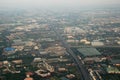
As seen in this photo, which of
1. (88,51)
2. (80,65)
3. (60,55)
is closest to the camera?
(80,65)

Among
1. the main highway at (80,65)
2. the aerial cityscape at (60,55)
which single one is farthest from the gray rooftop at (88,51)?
the main highway at (80,65)

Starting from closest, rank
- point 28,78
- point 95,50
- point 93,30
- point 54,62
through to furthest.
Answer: point 28,78
point 54,62
point 95,50
point 93,30

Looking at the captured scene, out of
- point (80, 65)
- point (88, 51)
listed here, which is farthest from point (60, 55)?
point (80, 65)

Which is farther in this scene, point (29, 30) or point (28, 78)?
point (29, 30)

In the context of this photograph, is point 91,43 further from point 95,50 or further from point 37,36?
point 37,36

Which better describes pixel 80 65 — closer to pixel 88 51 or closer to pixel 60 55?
pixel 60 55

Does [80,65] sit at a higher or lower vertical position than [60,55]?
lower

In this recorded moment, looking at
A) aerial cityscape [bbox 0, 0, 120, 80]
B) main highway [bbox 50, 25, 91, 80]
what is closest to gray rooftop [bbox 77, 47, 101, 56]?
aerial cityscape [bbox 0, 0, 120, 80]

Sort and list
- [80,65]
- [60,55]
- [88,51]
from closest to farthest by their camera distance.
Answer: [80,65]
[60,55]
[88,51]

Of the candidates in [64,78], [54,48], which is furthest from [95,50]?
[64,78]

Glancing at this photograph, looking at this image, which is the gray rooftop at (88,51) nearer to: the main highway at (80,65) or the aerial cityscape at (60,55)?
the aerial cityscape at (60,55)

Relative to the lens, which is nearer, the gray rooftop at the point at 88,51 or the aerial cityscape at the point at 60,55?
the aerial cityscape at the point at 60,55
